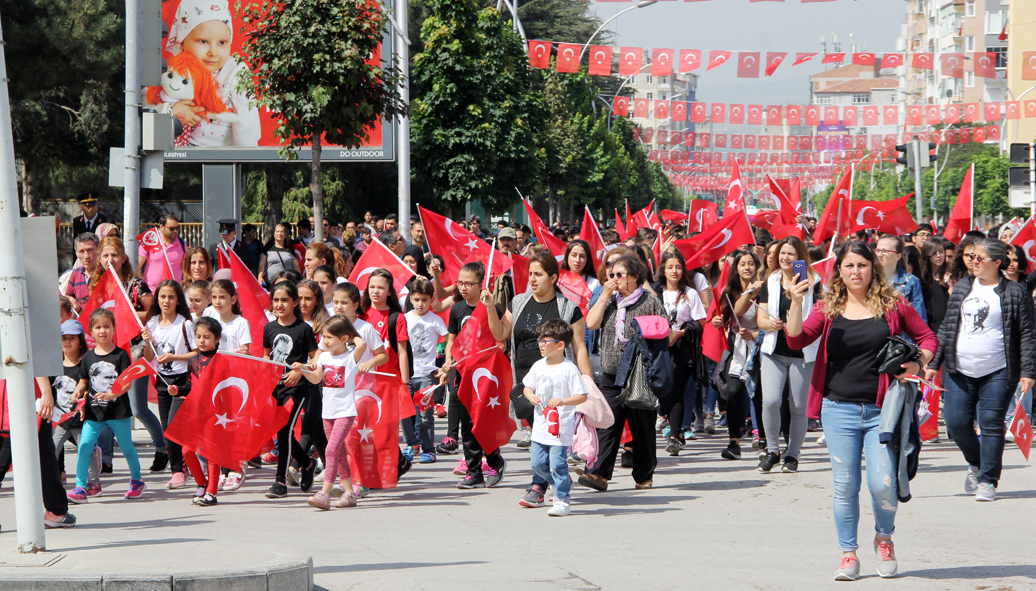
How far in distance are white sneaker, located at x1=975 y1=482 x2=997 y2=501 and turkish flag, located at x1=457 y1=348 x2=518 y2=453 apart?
322 cm

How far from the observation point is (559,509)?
7383mm

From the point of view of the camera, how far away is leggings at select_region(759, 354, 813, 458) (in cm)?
883

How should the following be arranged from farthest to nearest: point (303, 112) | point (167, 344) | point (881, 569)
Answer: point (303, 112) → point (167, 344) → point (881, 569)

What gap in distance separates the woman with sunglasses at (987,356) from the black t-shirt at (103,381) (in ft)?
17.9

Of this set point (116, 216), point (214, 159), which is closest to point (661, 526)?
point (214, 159)

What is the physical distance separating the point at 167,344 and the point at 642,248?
4.35m

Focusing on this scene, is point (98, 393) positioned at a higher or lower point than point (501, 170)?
Result: lower

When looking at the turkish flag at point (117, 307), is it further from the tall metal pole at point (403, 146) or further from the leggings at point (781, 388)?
the tall metal pole at point (403, 146)

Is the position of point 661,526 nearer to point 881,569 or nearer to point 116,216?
point 881,569

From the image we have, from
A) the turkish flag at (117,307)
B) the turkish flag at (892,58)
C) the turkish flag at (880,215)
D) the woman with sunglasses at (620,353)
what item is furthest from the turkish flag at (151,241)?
the turkish flag at (892,58)

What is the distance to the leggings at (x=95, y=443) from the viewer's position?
7.85 m

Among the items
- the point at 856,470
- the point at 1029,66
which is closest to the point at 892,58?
the point at 1029,66

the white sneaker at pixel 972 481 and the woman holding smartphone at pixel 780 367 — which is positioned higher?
the woman holding smartphone at pixel 780 367

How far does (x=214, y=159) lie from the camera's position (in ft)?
74.9
